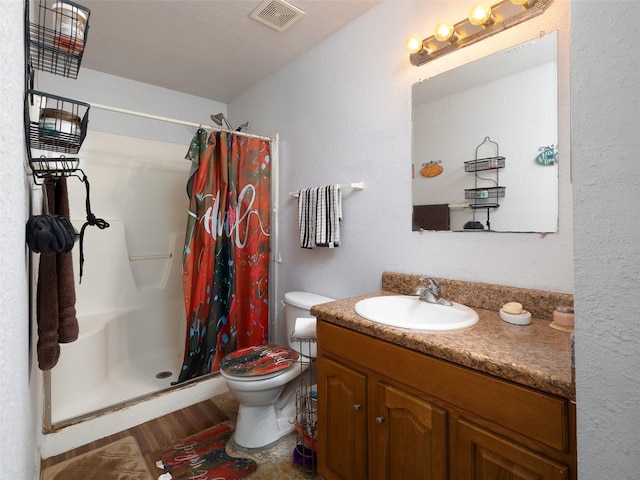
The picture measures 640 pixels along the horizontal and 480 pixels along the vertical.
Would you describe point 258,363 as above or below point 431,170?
below

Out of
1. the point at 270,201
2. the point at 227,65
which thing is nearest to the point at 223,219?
the point at 270,201

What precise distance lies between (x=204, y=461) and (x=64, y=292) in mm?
1092

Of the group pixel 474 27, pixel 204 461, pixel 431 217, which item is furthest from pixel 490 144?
pixel 204 461

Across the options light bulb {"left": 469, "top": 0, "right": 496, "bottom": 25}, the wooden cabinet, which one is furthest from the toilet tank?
light bulb {"left": 469, "top": 0, "right": 496, "bottom": 25}

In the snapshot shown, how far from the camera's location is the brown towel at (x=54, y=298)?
96 centimetres

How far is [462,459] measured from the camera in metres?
0.90

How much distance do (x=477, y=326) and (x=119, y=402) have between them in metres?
1.98

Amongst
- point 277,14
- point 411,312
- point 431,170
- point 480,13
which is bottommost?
point 411,312

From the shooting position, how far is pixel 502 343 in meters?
0.94

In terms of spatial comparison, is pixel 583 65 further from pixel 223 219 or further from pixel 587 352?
pixel 223 219

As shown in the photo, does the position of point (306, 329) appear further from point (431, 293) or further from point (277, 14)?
point (277, 14)

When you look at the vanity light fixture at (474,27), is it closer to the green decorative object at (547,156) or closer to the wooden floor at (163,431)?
the green decorative object at (547,156)

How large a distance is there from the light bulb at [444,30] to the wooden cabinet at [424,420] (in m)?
1.30

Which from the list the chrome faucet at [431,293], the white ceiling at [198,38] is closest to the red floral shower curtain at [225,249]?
the white ceiling at [198,38]
